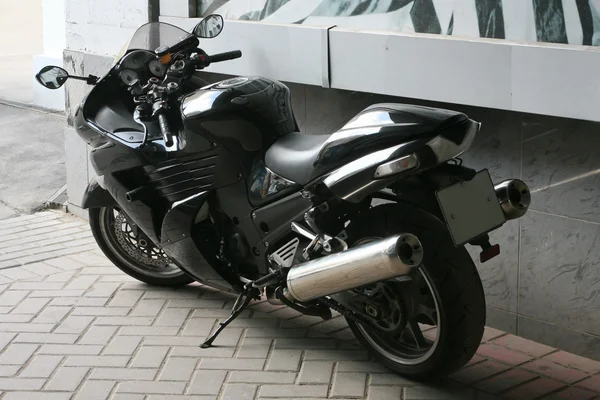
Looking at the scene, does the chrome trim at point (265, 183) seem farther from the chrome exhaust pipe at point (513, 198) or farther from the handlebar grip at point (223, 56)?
the chrome exhaust pipe at point (513, 198)

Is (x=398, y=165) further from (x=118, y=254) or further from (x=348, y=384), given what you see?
(x=118, y=254)

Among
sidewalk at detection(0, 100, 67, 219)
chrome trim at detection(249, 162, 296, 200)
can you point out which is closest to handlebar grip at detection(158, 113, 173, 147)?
chrome trim at detection(249, 162, 296, 200)

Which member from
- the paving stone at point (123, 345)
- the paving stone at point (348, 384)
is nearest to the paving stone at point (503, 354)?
the paving stone at point (348, 384)

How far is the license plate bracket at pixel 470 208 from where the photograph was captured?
12.3 ft

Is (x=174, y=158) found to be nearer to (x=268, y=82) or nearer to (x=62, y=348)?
(x=268, y=82)

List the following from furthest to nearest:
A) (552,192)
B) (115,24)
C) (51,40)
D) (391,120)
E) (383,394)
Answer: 1. (51,40)
2. (115,24)
3. (552,192)
4. (383,394)
5. (391,120)

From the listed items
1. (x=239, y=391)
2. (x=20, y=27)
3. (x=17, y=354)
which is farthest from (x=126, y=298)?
(x=20, y=27)

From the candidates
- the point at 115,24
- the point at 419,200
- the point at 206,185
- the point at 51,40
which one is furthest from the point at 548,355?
the point at 51,40

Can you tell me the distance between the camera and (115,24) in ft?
22.2

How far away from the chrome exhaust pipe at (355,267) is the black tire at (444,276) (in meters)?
0.25

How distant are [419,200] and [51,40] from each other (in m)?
7.61

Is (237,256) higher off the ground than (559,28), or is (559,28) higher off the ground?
(559,28)

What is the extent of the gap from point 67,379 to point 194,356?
62cm

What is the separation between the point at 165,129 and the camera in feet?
15.2
